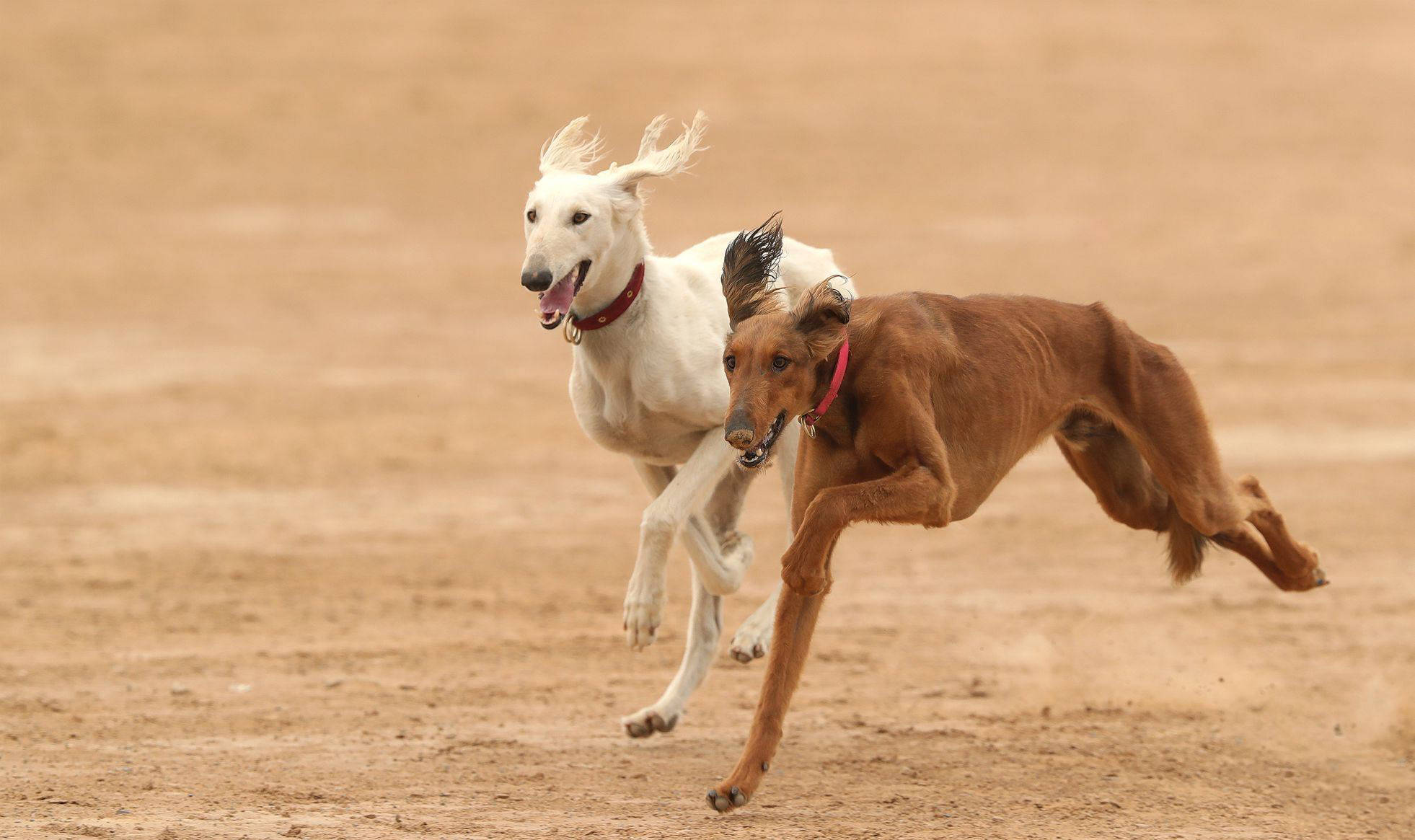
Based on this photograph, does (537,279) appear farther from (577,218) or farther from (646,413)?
(646,413)

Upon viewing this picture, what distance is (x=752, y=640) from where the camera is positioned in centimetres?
671

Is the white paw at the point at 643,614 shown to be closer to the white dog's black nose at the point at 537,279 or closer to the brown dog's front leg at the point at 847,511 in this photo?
the brown dog's front leg at the point at 847,511

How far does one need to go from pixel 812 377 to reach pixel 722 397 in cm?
130

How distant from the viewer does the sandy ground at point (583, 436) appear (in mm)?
6723

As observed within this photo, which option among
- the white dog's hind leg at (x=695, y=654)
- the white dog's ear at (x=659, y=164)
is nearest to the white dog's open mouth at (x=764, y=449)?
the white dog's ear at (x=659, y=164)

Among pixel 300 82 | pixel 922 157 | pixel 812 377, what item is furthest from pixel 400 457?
pixel 300 82

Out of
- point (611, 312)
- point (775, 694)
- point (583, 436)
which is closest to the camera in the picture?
point (775, 694)

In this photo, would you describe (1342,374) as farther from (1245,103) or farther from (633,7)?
(633,7)

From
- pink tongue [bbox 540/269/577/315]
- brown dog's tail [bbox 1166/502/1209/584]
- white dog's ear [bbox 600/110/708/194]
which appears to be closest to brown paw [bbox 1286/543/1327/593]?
brown dog's tail [bbox 1166/502/1209/584]

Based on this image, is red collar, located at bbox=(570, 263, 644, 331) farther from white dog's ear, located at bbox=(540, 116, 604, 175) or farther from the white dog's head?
white dog's ear, located at bbox=(540, 116, 604, 175)

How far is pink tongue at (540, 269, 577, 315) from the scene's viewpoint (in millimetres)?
5848

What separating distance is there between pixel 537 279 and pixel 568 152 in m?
1.21

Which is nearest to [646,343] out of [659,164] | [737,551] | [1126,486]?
[659,164]

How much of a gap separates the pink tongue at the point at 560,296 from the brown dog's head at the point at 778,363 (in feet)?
2.38
